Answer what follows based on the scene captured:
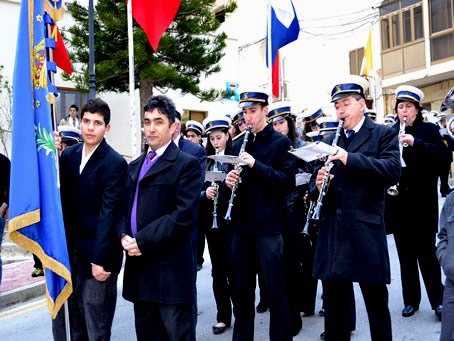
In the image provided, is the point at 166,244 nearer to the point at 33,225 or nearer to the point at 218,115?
the point at 33,225

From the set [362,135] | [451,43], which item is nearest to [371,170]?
[362,135]

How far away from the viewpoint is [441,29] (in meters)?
25.2

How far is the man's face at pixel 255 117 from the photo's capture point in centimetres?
498

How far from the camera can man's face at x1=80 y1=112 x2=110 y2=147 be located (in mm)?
4152

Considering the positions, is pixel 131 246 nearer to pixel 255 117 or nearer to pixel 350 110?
pixel 255 117

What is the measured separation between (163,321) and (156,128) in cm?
132

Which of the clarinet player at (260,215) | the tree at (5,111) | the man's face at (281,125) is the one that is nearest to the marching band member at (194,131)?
the man's face at (281,125)

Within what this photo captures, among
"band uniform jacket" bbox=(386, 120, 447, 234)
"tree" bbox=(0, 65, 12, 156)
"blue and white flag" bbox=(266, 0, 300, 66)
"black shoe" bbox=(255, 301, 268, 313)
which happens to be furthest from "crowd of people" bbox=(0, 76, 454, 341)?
"tree" bbox=(0, 65, 12, 156)

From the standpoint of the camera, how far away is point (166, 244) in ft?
12.1

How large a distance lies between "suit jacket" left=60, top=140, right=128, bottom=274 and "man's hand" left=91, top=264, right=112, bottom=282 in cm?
3

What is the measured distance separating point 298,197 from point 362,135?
1954 millimetres

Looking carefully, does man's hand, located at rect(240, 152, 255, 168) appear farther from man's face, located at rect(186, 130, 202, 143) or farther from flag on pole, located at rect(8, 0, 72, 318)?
man's face, located at rect(186, 130, 202, 143)

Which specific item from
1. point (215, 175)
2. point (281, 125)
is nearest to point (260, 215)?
point (215, 175)

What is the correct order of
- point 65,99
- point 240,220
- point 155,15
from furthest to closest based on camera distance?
point 65,99, point 155,15, point 240,220
